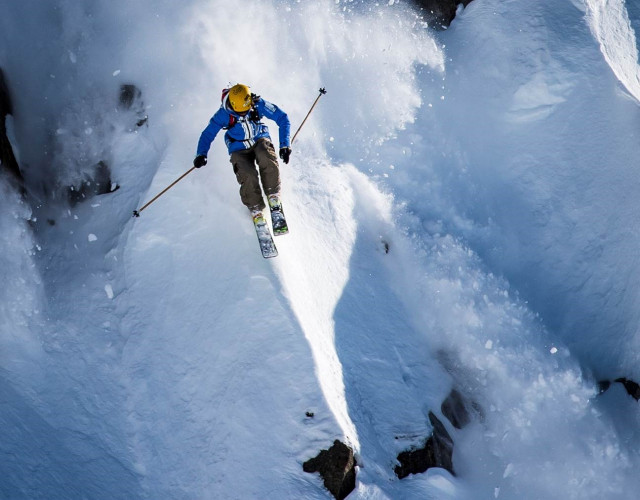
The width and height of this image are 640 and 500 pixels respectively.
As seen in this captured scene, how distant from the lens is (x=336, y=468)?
284 inches

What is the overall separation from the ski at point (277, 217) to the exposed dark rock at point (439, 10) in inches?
346

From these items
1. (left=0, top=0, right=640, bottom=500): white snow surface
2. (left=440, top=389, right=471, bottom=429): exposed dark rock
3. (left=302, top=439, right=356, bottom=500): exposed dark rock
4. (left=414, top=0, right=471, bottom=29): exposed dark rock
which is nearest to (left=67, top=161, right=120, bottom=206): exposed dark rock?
(left=0, top=0, right=640, bottom=500): white snow surface

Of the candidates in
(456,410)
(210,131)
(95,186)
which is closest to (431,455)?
(456,410)

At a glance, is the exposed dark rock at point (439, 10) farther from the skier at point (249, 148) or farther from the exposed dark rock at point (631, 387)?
the exposed dark rock at point (631, 387)

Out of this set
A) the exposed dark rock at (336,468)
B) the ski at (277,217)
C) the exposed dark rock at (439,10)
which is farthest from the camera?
the exposed dark rock at (439,10)

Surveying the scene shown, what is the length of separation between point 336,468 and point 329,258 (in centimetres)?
386

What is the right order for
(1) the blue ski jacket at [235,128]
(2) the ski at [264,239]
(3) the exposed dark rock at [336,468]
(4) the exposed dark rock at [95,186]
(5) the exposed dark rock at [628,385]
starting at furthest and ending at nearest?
(5) the exposed dark rock at [628,385], (4) the exposed dark rock at [95,186], (1) the blue ski jacket at [235,128], (2) the ski at [264,239], (3) the exposed dark rock at [336,468]

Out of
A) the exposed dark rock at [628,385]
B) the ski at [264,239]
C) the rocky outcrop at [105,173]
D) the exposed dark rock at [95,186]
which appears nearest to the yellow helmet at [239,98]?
the ski at [264,239]

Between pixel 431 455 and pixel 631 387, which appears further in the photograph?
pixel 631 387

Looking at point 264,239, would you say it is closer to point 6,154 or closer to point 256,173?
point 256,173

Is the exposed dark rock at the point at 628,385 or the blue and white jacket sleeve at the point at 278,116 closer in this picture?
the blue and white jacket sleeve at the point at 278,116

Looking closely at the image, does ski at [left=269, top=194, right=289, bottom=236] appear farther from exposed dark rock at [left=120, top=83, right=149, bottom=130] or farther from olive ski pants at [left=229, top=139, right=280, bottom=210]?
exposed dark rock at [left=120, top=83, right=149, bottom=130]

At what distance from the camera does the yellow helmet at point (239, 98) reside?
8758 millimetres

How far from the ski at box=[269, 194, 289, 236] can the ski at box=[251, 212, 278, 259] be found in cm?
15
